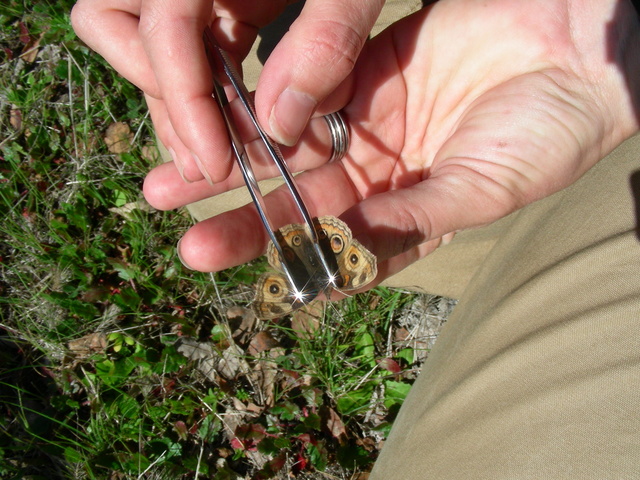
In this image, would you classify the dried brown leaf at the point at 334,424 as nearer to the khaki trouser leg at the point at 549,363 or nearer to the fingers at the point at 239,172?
the khaki trouser leg at the point at 549,363

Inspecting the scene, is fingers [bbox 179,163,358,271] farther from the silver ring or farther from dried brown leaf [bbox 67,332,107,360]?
dried brown leaf [bbox 67,332,107,360]

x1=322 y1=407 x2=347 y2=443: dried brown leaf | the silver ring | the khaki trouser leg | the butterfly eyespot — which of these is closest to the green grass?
x1=322 y1=407 x2=347 y2=443: dried brown leaf

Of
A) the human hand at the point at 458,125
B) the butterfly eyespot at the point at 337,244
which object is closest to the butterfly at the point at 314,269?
the butterfly eyespot at the point at 337,244

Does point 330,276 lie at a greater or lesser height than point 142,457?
greater

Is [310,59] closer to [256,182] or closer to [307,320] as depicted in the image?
[256,182]

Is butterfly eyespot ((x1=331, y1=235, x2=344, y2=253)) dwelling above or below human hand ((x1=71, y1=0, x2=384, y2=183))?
below

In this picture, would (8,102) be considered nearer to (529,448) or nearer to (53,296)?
(53,296)

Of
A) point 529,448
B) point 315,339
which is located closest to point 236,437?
point 315,339
